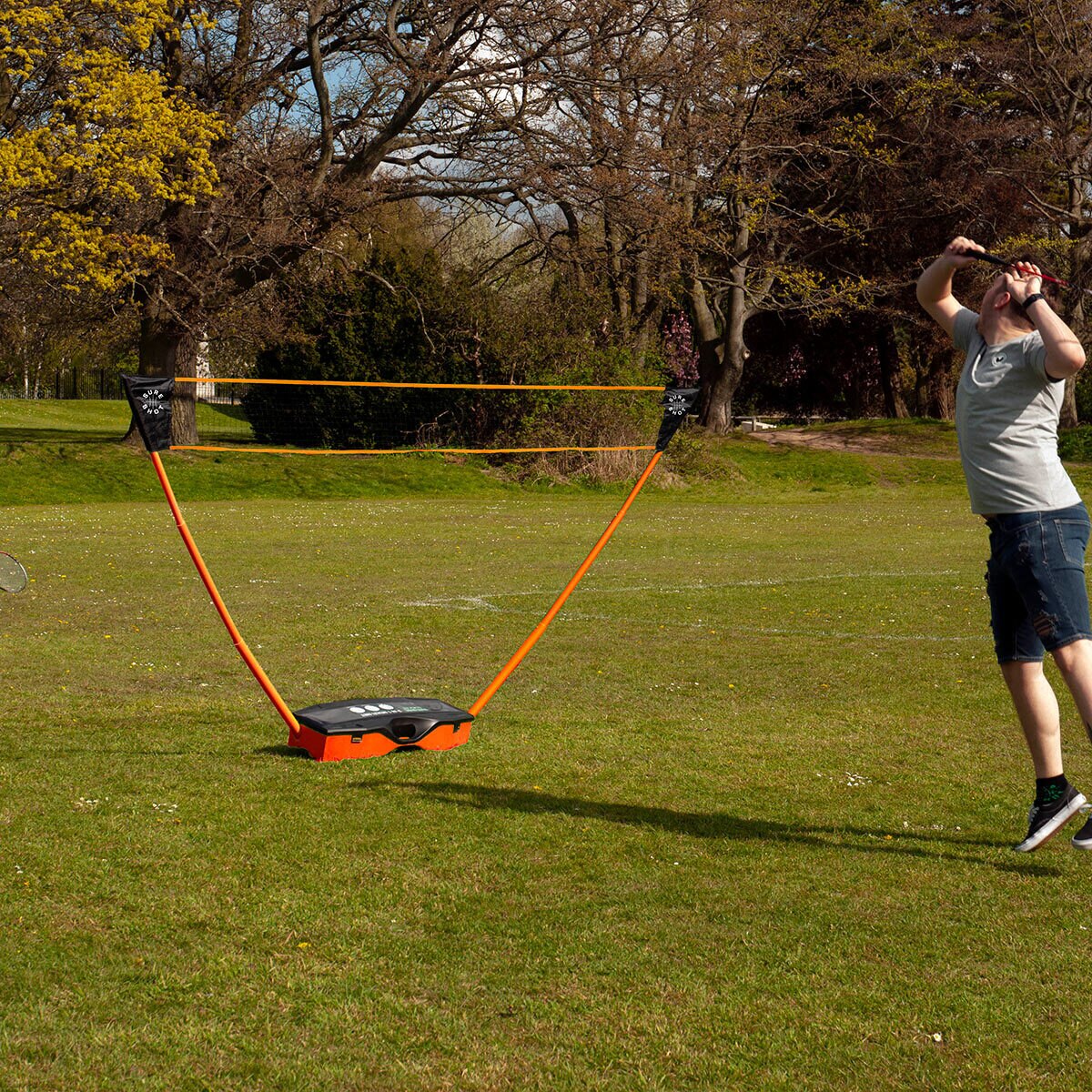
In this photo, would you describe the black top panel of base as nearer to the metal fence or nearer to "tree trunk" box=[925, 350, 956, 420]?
"tree trunk" box=[925, 350, 956, 420]

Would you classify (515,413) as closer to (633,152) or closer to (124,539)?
(633,152)

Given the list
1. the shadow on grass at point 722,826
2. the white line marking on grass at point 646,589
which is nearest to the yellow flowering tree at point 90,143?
the white line marking on grass at point 646,589

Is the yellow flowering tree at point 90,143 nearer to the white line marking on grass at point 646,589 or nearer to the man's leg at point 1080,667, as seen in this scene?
the white line marking on grass at point 646,589

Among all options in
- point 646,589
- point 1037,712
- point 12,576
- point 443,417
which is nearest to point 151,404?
point 12,576

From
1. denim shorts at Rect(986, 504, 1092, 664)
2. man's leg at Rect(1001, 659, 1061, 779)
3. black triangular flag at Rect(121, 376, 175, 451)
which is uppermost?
black triangular flag at Rect(121, 376, 175, 451)

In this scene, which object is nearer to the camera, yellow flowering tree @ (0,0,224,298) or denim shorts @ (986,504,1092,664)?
denim shorts @ (986,504,1092,664)

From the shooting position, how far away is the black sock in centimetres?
570

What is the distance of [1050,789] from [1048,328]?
1.86 meters

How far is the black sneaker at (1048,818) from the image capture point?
5.67 metres

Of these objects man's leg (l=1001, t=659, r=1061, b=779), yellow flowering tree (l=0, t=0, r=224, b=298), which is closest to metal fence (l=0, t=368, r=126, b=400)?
yellow flowering tree (l=0, t=0, r=224, b=298)

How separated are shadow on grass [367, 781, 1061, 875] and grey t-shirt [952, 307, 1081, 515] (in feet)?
4.59

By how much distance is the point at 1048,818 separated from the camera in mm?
5688

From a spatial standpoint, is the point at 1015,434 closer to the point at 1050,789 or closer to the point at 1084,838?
the point at 1050,789

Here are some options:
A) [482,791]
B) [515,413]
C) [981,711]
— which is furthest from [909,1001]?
[515,413]
